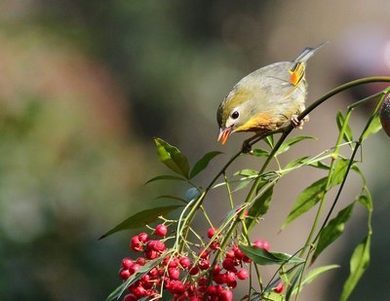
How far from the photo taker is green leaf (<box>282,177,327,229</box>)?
1156 millimetres

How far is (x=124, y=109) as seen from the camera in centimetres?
530

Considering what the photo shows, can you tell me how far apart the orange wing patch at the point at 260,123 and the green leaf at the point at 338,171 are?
546 millimetres

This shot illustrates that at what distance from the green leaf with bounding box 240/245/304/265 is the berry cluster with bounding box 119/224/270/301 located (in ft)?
0.10

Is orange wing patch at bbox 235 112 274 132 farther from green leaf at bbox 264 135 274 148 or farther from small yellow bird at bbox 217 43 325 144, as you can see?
green leaf at bbox 264 135 274 148

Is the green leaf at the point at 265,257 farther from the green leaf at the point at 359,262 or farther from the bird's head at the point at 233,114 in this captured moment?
the bird's head at the point at 233,114

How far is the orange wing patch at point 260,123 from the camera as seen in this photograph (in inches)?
65.8

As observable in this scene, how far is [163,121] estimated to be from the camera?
499 cm

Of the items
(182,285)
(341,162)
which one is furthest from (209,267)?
(341,162)

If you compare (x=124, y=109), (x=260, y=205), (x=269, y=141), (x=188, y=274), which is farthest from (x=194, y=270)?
(x=124, y=109)

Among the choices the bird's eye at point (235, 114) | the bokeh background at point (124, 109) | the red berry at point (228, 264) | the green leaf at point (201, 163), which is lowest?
the bokeh background at point (124, 109)

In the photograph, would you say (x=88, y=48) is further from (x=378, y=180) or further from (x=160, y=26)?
(x=378, y=180)

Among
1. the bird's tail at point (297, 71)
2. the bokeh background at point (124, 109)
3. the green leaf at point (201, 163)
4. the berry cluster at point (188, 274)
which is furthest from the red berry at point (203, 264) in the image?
the bokeh background at point (124, 109)

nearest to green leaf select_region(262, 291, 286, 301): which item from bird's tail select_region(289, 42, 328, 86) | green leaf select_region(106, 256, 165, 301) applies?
green leaf select_region(106, 256, 165, 301)

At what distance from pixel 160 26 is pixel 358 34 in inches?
60.6
